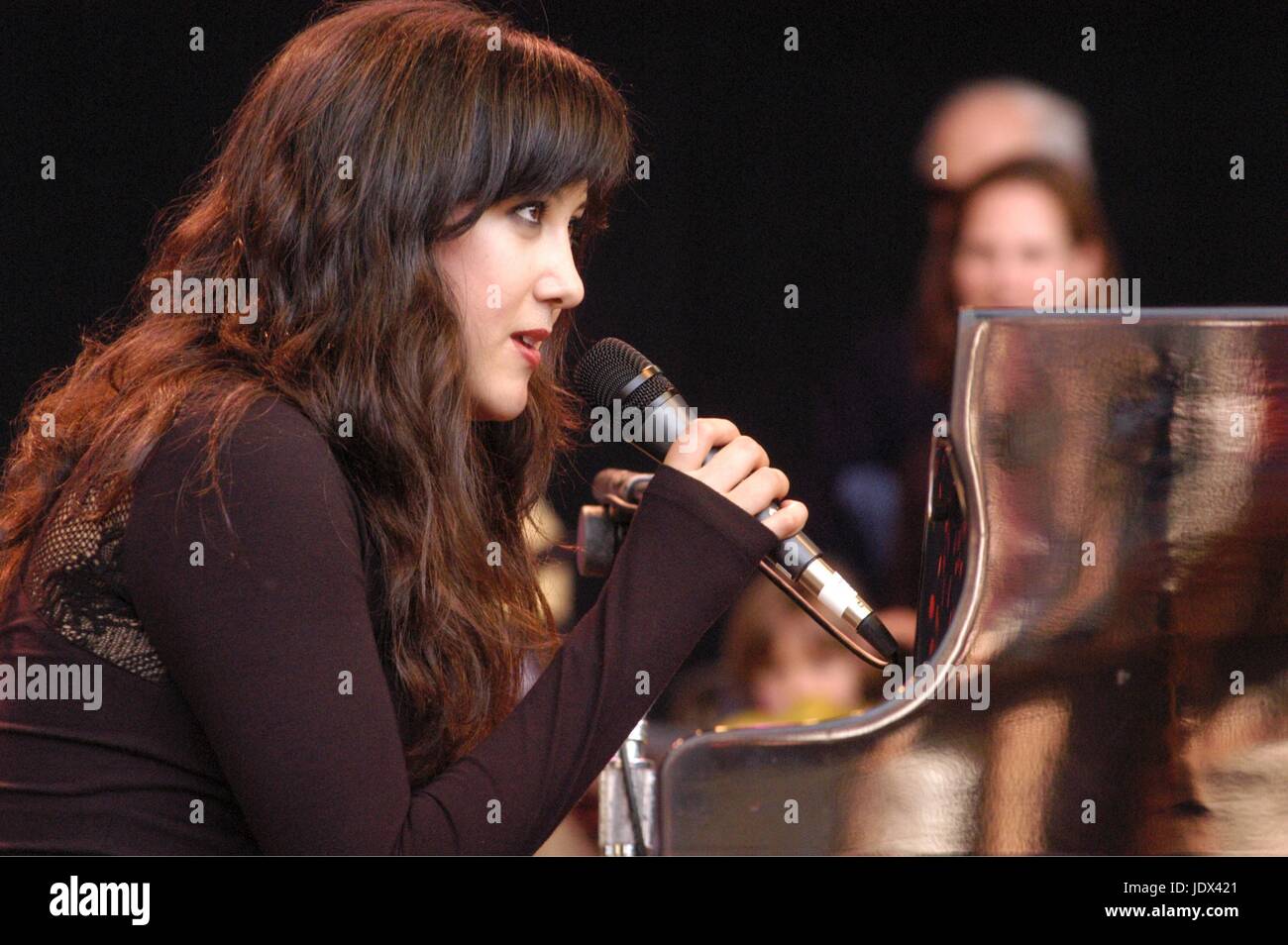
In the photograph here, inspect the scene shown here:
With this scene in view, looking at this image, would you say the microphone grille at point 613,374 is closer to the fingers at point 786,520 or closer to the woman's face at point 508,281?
the woman's face at point 508,281

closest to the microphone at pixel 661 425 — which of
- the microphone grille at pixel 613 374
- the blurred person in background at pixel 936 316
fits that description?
the microphone grille at pixel 613 374

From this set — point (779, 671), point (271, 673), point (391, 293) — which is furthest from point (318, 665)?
point (779, 671)

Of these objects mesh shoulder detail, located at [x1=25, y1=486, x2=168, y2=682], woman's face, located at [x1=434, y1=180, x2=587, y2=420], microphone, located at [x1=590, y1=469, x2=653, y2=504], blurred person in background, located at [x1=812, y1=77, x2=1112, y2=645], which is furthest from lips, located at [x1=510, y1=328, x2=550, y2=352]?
blurred person in background, located at [x1=812, y1=77, x2=1112, y2=645]

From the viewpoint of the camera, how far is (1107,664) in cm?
82

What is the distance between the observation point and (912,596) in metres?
2.30

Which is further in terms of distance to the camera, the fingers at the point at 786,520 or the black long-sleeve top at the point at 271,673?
the fingers at the point at 786,520

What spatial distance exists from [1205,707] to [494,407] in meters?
0.55

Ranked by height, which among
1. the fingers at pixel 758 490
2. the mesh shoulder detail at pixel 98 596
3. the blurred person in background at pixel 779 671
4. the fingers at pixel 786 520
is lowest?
the blurred person in background at pixel 779 671

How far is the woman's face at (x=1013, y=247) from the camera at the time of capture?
207 cm

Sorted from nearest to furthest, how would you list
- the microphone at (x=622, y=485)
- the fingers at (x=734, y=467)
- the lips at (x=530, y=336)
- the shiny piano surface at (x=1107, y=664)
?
the shiny piano surface at (x=1107, y=664) < the fingers at (x=734, y=467) < the lips at (x=530, y=336) < the microphone at (x=622, y=485)

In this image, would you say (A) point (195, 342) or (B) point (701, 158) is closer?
(A) point (195, 342)

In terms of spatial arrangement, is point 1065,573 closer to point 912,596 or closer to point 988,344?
point 988,344

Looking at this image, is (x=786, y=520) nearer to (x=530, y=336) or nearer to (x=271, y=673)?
(x=530, y=336)
